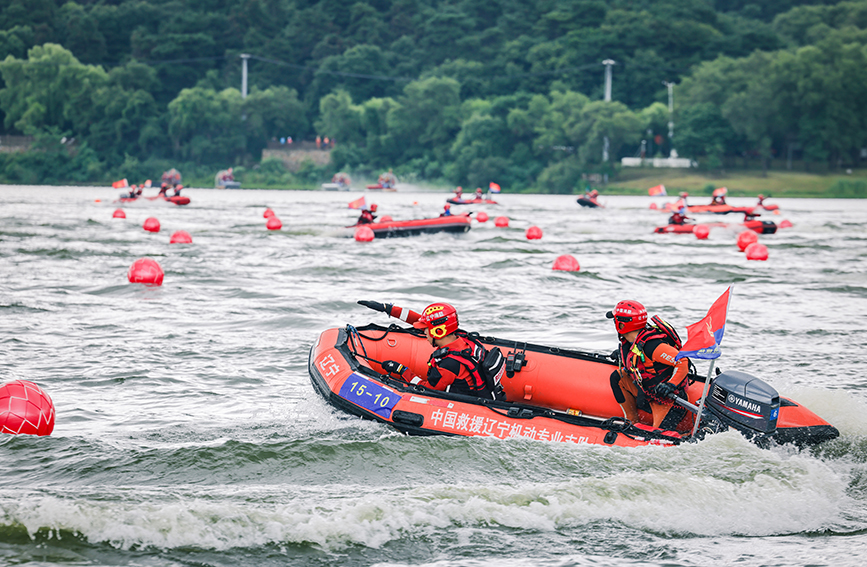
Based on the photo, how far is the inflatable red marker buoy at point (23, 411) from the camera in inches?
264

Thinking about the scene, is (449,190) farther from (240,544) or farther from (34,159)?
(240,544)

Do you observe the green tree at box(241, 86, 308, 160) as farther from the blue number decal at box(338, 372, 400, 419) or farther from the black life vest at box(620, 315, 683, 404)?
the black life vest at box(620, 315, 683, 404)

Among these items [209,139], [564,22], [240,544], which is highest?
[564,22]

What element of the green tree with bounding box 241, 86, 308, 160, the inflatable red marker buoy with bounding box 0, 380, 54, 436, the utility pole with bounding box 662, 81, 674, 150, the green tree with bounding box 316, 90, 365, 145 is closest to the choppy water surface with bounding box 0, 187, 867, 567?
the inflatable red marker buoy with bounding box 0, 380, 54, 436

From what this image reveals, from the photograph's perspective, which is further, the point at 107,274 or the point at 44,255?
the point at 44,255

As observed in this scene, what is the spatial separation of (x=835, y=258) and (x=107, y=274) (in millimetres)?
15399

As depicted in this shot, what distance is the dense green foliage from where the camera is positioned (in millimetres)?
66562

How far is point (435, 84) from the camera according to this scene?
7994 cm

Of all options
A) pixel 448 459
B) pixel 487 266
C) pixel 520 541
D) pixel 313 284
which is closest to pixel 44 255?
pixel 313 284

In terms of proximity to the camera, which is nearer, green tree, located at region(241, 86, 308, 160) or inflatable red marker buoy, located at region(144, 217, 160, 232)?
inflatable red marker buoy, located at region(144, 217, 160, 232)

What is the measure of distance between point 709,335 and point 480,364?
1.88m

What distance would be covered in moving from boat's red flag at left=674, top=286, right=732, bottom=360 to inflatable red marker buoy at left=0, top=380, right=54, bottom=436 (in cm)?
472

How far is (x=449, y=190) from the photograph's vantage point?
73750 mm

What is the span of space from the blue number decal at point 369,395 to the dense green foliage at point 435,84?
62.5 m
